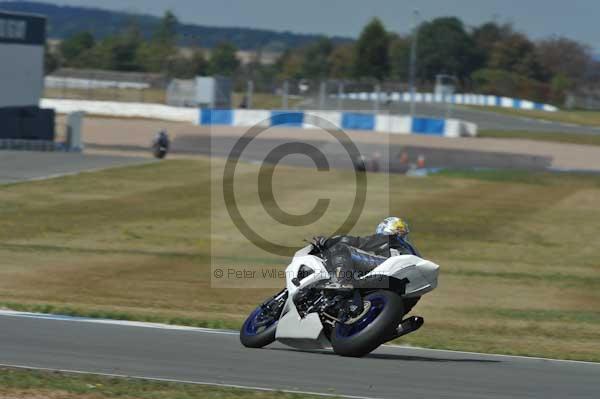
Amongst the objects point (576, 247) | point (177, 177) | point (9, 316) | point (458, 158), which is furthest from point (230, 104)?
point (9, 316)

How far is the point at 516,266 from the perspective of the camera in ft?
75.6

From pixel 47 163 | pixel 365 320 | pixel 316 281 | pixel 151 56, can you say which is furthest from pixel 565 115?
pixel 365 320

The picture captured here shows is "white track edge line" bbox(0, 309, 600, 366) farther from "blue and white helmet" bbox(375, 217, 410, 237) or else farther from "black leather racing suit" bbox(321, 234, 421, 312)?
"blue and white helmet" bbox(375, 217, 410, 237)

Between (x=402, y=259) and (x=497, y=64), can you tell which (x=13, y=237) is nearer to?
(x=402, y=259)

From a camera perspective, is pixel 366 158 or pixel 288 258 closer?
pixel 288 258

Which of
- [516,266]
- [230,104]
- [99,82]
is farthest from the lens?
[99,82]

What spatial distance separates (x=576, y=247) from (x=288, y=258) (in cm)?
786

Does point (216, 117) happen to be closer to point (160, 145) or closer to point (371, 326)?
point (160, 145)

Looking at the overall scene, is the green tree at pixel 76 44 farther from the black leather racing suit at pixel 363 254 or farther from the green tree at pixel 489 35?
the black leather racing suit at pixel 363 254

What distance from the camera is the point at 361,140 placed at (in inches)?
2333

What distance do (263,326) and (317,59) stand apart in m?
132

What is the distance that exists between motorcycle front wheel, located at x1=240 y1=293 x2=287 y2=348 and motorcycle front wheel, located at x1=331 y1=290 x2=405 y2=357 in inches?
29.1

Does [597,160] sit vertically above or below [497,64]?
below

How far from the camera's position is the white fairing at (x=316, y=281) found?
9586 mm
